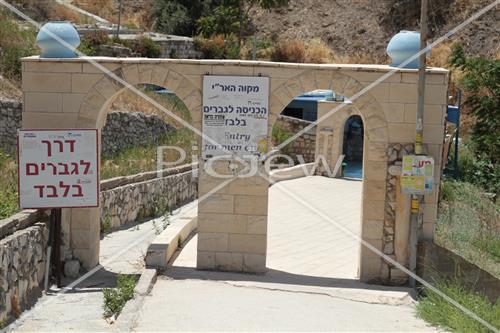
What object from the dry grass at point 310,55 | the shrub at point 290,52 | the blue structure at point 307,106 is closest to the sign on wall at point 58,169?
the blue structure at point 307,106

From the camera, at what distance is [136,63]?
38.4 feet

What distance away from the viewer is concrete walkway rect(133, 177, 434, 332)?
8.77m

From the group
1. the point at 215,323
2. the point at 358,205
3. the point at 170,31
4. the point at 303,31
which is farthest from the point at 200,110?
the point at 303,31

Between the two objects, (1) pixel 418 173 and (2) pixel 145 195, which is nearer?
(1) pixel 418 173

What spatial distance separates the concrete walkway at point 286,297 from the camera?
345 inches

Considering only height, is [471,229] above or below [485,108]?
below

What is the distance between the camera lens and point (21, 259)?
31.2 feet

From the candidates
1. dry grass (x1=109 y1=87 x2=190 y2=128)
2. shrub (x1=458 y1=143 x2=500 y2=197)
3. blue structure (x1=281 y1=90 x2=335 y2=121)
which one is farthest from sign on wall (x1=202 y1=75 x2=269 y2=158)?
blue structure (x1=281 y1=90 x2=335 y2=121)

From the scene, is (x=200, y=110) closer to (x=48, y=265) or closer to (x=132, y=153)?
(x=48, y=265)

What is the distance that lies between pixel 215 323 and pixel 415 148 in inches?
175

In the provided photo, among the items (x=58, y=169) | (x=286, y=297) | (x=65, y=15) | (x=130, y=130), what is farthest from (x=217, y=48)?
(x=286, y=297)

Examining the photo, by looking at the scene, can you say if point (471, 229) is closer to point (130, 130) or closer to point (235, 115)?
point (235, 115)

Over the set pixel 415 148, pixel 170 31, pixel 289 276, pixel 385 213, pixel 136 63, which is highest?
pixel 170 31

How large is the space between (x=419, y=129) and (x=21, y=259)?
5.85 metres
